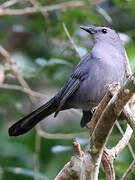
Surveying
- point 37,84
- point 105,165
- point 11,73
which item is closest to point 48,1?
point 11,73

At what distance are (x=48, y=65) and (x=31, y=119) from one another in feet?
2.40

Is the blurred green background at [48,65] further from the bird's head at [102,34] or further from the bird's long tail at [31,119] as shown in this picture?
the bird's long tail at [31,119]

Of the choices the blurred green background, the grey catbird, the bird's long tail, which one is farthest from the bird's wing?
the blurred green background

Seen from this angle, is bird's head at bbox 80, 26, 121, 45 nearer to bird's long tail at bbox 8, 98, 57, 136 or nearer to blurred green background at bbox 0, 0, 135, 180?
blurred green background at bbox 0, 0, 135, 180

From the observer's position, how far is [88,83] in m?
4.18

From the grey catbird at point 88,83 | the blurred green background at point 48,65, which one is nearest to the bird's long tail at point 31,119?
the grey catbird at point 88,83

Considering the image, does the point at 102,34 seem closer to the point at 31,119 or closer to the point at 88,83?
the point at 88,83

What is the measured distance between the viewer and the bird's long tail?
411cm

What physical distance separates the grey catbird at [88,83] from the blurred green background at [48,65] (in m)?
0.26

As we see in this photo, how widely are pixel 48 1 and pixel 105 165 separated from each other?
2.82 metres

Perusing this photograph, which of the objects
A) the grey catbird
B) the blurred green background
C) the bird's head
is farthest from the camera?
the blurred green background

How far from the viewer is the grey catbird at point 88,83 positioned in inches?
161

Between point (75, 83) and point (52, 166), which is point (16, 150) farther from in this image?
point (75, 83)

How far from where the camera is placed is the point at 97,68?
4117mm
